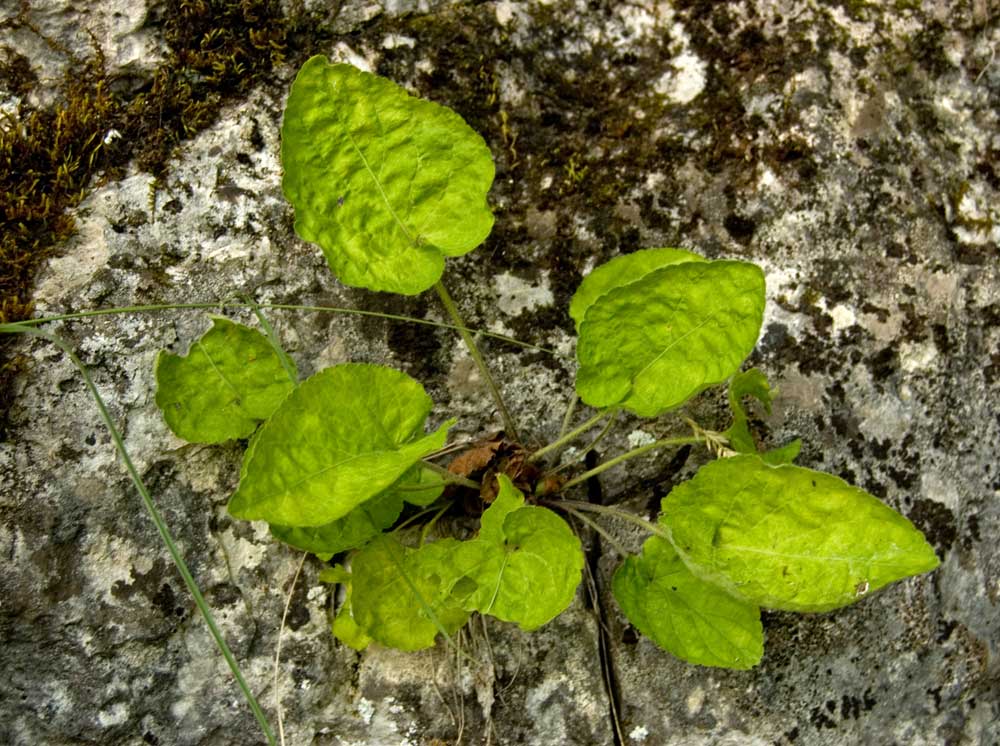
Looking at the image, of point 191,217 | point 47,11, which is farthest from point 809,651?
point 47,11

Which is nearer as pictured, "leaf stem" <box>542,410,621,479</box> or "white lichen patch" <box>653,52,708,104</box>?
"leaf stem" <box>542,410,621,479</box>

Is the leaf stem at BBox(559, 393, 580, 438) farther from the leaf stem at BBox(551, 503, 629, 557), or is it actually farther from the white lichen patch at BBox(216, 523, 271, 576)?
the white lichen patch at BBox(216, 523, 271, 576)

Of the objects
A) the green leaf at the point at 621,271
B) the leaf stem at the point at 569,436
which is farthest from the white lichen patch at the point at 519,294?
the leaf stem at the point at 569,436

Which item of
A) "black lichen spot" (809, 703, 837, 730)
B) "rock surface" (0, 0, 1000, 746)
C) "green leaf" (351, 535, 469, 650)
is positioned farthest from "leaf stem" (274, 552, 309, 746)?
"black lichen spot" (809, 703, 837, 730)

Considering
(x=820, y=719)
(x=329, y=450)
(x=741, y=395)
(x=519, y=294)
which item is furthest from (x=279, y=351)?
(x=820, y=719)

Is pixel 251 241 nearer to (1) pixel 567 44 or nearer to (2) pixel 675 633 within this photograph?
(1) pixel 567 44

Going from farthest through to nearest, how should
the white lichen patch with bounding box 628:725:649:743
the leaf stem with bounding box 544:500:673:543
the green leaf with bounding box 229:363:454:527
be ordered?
the white lichen patch with bounding box 628:725:649:743, the leaf stem with bounding box 544:500:673:543, the green leaf with bounding box 229:363:454:527

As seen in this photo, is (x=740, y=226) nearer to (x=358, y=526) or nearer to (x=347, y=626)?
(x=358, y=526)
